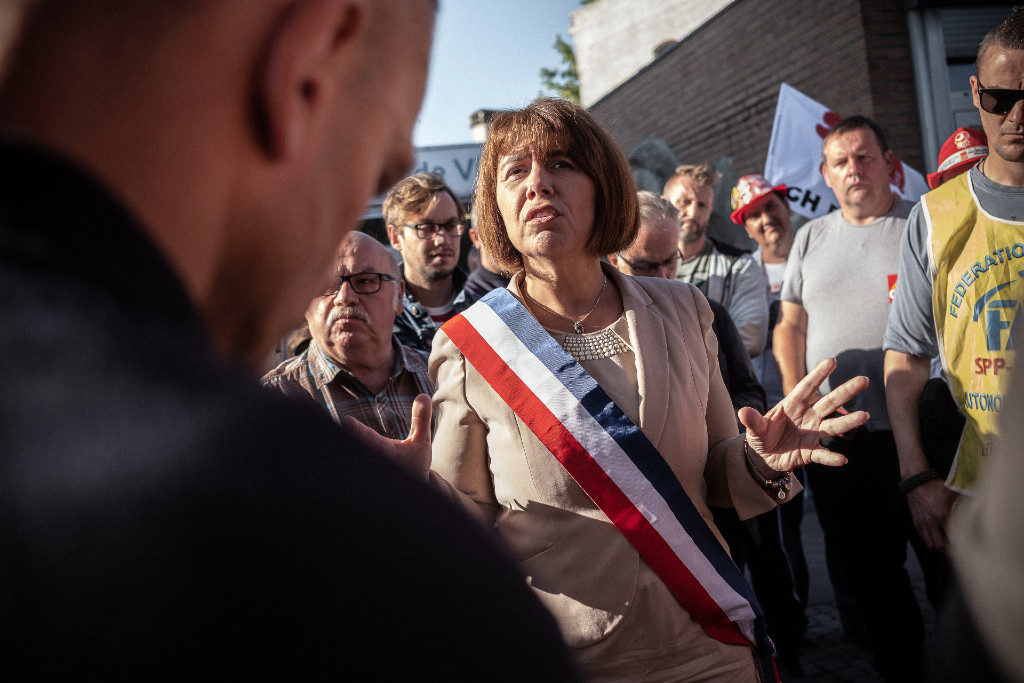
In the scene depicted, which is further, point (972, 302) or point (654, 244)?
point (654, 244)

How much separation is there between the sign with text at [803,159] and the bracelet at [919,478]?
3864 millimetres

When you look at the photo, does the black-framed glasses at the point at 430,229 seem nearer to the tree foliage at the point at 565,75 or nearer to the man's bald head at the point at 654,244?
the man's bald head at the point at 654,244

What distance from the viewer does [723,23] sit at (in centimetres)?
1202

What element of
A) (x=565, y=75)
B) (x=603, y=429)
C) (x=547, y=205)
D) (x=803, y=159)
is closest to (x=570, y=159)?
(x=547, y=205)

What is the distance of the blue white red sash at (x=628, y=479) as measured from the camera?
1.99 meters

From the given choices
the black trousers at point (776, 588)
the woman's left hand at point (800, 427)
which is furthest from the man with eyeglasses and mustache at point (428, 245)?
the woman's left hand at point (800, 427)

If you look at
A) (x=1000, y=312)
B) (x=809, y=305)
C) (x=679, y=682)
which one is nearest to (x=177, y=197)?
(x=679, y=682)


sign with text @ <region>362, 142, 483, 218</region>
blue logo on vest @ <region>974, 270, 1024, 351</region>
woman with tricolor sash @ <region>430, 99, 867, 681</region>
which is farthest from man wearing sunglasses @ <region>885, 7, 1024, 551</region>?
sign with text @ <region>362, 142, 483, 218</region>

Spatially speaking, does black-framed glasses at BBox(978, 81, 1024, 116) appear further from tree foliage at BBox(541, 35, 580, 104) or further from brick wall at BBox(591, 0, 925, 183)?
tree foliage at BBox(541, 35, 580, 104)

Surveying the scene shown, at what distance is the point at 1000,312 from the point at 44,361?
2738 mm

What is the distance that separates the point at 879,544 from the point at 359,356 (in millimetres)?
2377

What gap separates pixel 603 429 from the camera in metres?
2.09

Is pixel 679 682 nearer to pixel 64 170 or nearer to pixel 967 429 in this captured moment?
pixel 967 429

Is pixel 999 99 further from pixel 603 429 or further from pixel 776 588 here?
pixel 776 588
